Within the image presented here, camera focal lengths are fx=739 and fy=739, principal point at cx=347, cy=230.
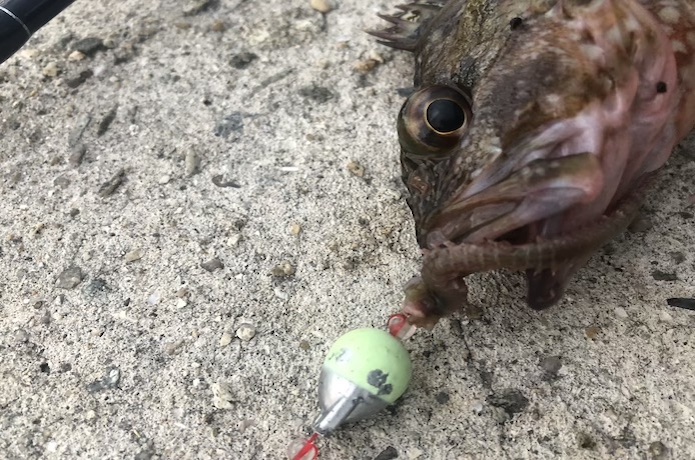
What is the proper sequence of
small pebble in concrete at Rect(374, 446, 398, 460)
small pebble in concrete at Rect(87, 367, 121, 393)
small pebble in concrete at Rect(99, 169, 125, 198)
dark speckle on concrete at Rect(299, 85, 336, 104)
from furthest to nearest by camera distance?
dark speckle on concrete at Rect(299, 85, 336, 104)
small pebble in concrete at Rect(99, 169, 125, 198)
small pebble in concrete at Rect(87, 367, 121, 393)
small pebble in concrete at Rect(374, 446, 398, 460)

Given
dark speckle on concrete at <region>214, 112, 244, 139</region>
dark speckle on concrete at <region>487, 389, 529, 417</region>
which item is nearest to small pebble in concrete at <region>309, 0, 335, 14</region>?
dark speckle on concrete at <region>214, 112, 244, 139</region>

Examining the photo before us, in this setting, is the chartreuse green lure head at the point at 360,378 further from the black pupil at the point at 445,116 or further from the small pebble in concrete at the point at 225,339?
the black pupil at the point at 445,116

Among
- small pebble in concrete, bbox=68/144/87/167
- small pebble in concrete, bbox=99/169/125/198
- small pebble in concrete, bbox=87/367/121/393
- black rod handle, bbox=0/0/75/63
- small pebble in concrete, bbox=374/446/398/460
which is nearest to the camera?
small pebble in concrete, bbox=374/446/398/460

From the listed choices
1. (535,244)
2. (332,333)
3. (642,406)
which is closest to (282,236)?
(332,333)

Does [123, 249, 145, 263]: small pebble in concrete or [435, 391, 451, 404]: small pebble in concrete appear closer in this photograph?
[435, 391, 451, 404]: small pebble in concrete

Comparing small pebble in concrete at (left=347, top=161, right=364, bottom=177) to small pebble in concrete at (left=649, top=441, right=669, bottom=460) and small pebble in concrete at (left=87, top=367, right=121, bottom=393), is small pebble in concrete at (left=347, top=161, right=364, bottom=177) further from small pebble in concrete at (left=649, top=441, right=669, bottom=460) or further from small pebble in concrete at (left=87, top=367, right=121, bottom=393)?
small pebble in concrete at (left=649, top=441, right=669, bottom=460)

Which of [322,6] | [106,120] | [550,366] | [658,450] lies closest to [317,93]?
[322,6]

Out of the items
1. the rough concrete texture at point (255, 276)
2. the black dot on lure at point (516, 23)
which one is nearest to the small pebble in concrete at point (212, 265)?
the rough concrete texture at point (255, 276)

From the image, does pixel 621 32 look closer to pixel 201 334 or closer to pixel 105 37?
pixel 201 334
